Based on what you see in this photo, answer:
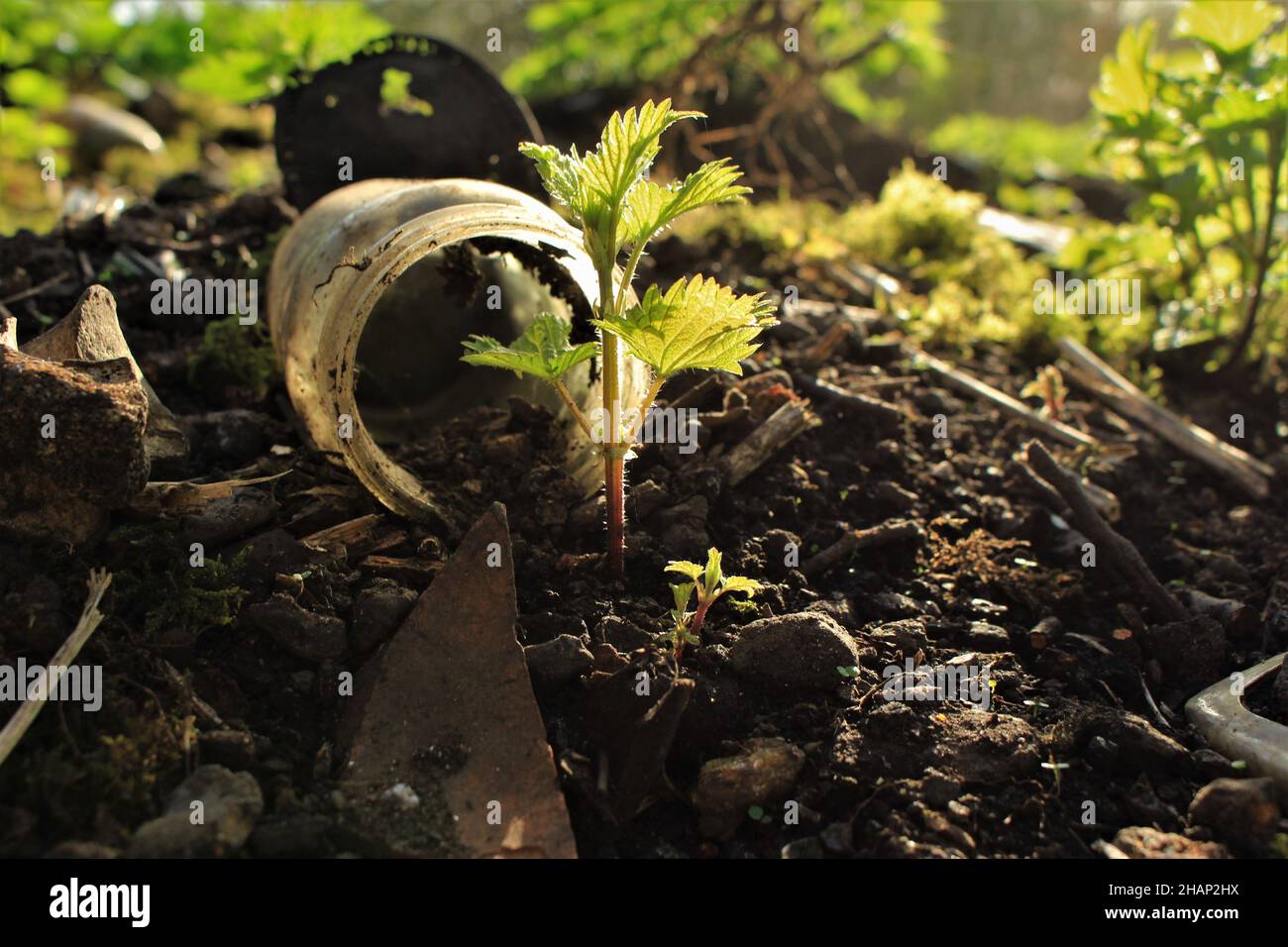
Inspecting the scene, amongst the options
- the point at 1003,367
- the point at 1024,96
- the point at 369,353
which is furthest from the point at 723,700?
the point at 1024,96

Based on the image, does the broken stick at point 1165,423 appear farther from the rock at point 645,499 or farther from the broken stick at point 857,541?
the rock at point 645,499

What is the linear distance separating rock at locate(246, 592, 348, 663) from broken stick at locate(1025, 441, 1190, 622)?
221cm

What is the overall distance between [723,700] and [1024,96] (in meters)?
14.4

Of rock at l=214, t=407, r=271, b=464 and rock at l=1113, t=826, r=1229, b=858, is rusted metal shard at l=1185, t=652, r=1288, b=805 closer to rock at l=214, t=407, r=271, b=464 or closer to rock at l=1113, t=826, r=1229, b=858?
rock at l=1113, t=826, r=1229, b=858

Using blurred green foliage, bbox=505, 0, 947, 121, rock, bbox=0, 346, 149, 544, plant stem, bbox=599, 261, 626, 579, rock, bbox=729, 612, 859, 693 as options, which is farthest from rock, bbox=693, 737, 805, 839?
blurred green foliage, bbox=505, 0, 947, 121

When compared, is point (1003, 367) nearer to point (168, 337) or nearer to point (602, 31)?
point (168, 337)

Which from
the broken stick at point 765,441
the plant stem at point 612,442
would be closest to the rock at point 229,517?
the plant stem at point 612,442

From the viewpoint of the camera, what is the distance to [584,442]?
133 inches

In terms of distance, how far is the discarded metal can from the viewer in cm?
299

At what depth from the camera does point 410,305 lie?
4.02m

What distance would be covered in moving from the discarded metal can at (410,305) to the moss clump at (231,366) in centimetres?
14

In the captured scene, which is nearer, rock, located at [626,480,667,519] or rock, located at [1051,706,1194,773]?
rock, located at [1051,706,1194,773]

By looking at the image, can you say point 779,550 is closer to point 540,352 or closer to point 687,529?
point 687,529
